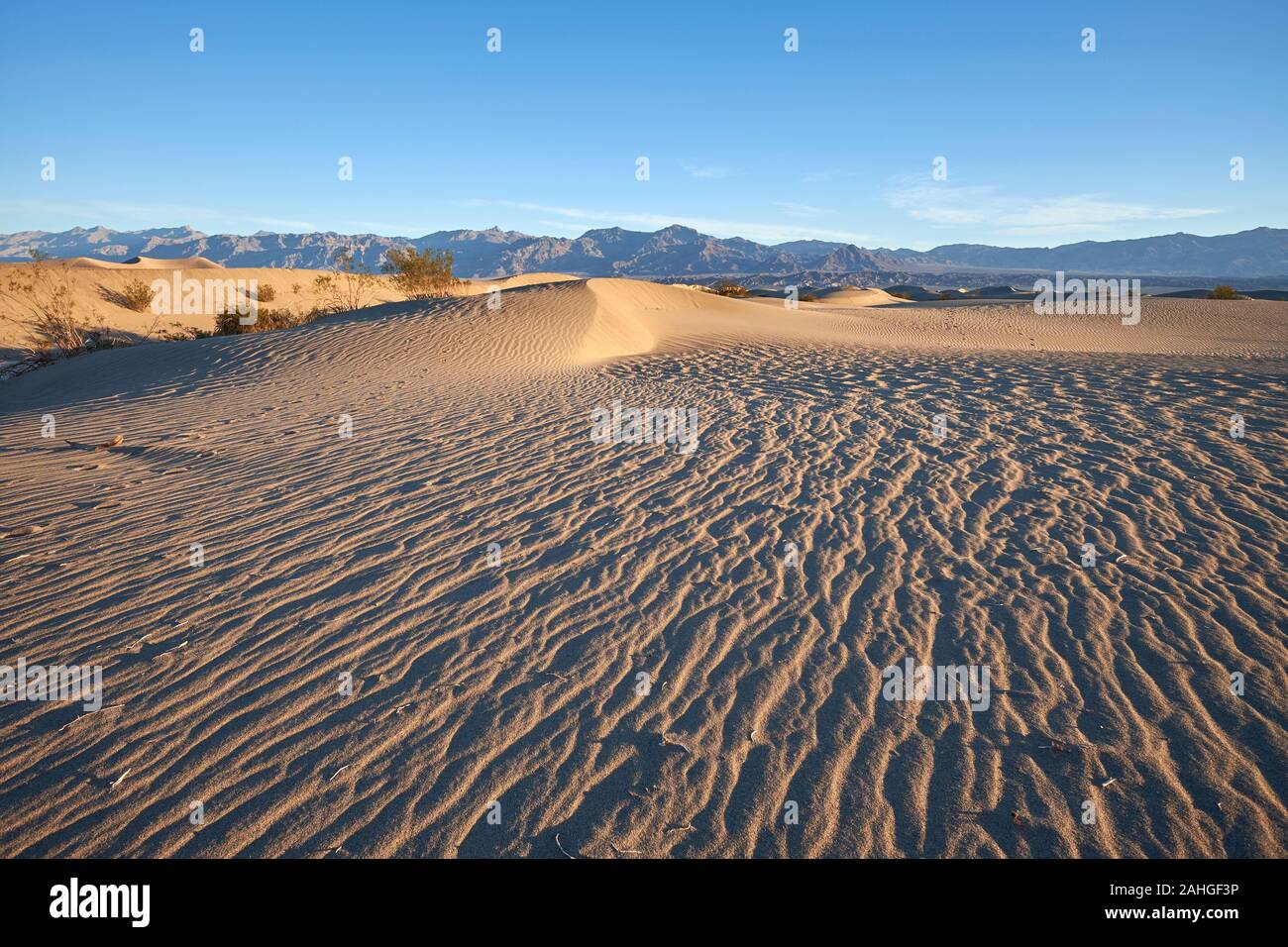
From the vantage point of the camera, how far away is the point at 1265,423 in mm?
7562

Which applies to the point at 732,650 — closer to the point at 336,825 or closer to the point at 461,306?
the point at 336,825

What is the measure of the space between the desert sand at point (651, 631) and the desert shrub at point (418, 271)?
15475 millimetres

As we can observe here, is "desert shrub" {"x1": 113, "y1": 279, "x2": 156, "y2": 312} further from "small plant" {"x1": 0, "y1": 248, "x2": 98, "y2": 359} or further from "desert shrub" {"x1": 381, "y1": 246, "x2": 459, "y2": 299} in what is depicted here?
"desert shrub" {"x1": 381, "y1": 246, "x2": 459, "y2": 299}

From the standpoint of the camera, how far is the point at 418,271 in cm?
2294

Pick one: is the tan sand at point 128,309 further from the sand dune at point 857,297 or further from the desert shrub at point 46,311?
the sand dune at point 857,297

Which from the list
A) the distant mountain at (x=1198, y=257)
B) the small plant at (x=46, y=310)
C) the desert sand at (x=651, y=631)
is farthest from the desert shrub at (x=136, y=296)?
the distant mountain at (x=1198, y=257)

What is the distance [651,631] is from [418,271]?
2214 centimetres

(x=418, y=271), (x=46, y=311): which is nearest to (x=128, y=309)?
(x=46, y=311)

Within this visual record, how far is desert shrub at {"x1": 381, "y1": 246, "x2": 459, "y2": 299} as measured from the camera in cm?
2273

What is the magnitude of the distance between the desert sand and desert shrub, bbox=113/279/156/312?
2162 centimetres

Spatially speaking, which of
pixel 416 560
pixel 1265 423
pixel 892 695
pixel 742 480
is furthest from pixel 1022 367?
pixel 416 560
